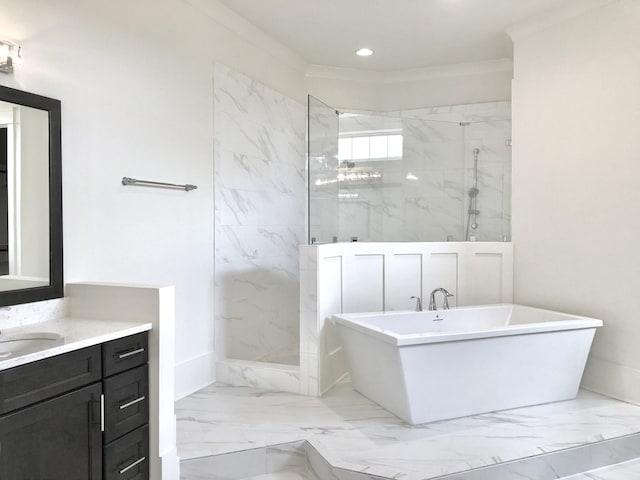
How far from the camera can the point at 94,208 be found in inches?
103

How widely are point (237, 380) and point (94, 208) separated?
156 cm

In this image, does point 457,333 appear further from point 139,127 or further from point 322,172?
point 139,127

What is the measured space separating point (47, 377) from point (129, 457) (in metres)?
0.57

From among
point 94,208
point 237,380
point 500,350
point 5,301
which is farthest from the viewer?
point 237,380

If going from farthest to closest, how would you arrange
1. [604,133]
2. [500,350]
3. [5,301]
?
[604,133] < [500,350] < [5,301]

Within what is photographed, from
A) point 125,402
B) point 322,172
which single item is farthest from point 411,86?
point 125,402

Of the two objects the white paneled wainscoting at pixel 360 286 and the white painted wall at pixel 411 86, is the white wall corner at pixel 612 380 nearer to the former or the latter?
the white paneled wainscoting at pixel 360 286

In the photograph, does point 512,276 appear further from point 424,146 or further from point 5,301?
point 5,301

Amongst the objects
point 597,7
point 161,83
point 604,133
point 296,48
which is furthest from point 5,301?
point 597,7

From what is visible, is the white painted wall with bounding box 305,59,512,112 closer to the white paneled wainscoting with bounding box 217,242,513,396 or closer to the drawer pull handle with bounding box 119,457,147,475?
the white paneled wainscoting with bounding box 217,242,513,396

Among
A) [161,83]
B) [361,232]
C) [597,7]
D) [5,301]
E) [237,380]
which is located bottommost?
[237,380]

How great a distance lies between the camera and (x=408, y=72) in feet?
16.4

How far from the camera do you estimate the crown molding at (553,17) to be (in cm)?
338

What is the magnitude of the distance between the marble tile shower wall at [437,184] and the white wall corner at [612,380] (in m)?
1.19
